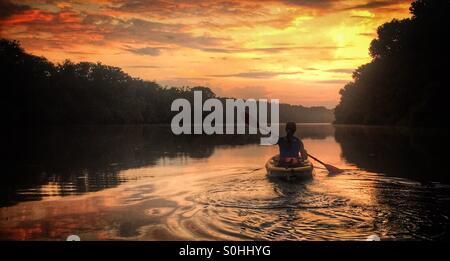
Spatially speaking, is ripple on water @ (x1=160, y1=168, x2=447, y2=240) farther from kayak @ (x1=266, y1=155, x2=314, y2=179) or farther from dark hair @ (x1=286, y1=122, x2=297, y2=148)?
dark hair @ (x1=286, y1=122, x2=297, y2=148)

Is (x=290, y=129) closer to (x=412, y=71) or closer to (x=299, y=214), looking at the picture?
(x=299, y=214)

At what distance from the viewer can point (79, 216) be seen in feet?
28.4

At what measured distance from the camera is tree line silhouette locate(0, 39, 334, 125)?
62.2 meters

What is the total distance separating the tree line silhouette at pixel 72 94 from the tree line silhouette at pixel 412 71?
156 ft

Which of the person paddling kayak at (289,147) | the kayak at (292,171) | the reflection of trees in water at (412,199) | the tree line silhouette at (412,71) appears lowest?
the reflection of trees in water at (412,199)

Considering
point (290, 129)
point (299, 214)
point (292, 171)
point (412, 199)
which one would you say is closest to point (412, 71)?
point (290, 129)

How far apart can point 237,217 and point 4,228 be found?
3922 mm

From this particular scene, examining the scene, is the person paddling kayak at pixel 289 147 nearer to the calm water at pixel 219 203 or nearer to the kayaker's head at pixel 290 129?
the kayaker's head at pixel 290 129

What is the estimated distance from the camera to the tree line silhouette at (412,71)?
4812cm

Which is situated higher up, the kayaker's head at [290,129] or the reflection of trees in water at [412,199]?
the kayaker's head at [290,129]

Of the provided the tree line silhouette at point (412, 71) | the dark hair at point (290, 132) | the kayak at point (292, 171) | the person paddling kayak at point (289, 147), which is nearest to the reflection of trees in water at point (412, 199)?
the kayak at point (292, 171)

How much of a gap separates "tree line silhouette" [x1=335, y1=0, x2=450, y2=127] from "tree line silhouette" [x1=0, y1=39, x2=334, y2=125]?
47.6 metres

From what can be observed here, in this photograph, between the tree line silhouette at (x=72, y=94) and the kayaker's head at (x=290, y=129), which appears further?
the tree line silhouette at (x=72, y=94)

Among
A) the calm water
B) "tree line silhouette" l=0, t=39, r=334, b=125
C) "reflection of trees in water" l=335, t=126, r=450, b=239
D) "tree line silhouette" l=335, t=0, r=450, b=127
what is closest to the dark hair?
the calm water
